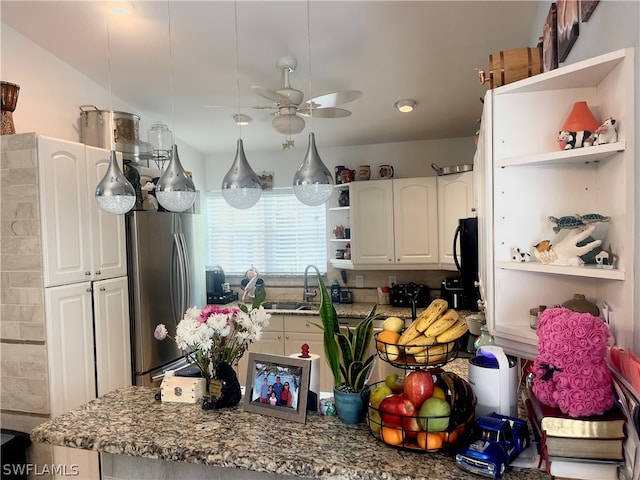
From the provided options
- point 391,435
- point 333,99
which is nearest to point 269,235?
point 333,99

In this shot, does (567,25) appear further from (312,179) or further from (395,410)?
(395,410)

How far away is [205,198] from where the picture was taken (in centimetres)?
484

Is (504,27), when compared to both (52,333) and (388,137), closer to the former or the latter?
(388,137)

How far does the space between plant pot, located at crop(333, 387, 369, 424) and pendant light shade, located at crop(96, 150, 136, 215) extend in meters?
1.13

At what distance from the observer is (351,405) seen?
4.77 feet

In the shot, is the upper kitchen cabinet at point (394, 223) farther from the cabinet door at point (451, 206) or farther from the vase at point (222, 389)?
the vase at point (222, 389)

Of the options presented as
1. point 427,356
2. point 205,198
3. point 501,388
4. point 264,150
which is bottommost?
point 501,388

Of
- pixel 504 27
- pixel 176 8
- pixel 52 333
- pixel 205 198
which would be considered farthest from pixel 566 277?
pixel 205 198

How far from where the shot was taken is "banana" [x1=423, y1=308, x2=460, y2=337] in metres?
1.33

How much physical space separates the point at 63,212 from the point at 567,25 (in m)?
2.79

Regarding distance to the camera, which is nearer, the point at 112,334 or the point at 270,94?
the point at 270,94

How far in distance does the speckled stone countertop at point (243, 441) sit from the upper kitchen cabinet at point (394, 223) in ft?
8.65

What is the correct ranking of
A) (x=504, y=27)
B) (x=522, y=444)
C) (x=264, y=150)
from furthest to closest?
(x=264, y=150)
(x=504, y=27)
(x=522, y=444)

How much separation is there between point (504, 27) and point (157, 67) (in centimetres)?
232
